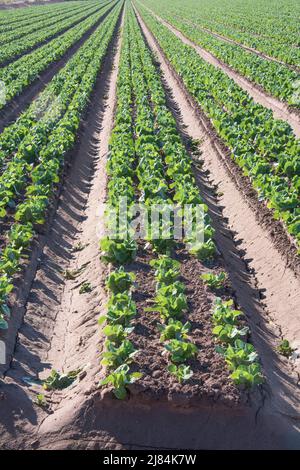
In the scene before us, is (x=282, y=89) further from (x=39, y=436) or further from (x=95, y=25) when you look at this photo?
(x=95, y=25)

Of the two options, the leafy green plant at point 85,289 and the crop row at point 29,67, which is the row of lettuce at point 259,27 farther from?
the leafy green plant at point 85,289

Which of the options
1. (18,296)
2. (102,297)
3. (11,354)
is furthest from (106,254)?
(11,354)

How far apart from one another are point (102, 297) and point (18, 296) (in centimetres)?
125

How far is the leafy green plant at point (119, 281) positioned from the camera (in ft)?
23.9

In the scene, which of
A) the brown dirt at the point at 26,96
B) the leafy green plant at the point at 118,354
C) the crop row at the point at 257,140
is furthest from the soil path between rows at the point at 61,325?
the brown dirt at the point at 26,96

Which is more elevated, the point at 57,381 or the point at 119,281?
the point at 119,281

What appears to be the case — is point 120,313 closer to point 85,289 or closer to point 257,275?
point 85,289

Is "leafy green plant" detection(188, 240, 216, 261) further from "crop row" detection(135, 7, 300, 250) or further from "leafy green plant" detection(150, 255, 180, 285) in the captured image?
"crop row" detection(135, 7, 300, 250)

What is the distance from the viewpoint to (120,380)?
18.0 ft

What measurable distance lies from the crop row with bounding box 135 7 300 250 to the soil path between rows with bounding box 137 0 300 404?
536mm

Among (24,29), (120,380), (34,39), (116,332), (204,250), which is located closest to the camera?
(120,380)

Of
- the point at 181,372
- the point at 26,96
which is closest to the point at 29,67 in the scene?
the point at 26,96

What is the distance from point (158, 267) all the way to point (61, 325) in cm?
164

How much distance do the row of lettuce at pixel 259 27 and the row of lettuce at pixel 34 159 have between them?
10139 mm
